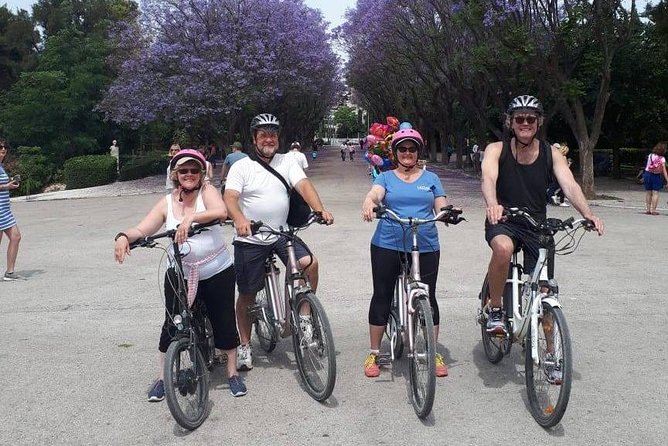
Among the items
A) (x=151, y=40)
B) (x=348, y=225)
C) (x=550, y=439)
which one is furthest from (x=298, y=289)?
(x=151, y=40)

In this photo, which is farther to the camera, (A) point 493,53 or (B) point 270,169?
(A) point 493,53

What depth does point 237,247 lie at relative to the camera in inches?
188

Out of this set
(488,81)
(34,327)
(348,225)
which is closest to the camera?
(34,327)

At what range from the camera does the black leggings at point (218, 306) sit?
13.6 feet

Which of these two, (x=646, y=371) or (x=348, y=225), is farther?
(x=348, y=225)

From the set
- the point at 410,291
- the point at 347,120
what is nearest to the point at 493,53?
the point at 410,291

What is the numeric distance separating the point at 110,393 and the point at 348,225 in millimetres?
8742

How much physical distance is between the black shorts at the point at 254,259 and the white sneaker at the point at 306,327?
1.66 ft

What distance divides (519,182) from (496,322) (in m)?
0.94

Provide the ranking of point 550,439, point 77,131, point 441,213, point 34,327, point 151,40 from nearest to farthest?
point 550,439, point 441,213, point 34,327, point 151,40, point 77,131

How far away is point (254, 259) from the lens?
472 cm

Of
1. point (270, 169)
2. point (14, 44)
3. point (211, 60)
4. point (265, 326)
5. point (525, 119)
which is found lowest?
point (265, 326)

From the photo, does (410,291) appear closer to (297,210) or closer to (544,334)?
(544,334)

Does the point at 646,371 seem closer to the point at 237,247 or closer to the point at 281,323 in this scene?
the point at 281,323
